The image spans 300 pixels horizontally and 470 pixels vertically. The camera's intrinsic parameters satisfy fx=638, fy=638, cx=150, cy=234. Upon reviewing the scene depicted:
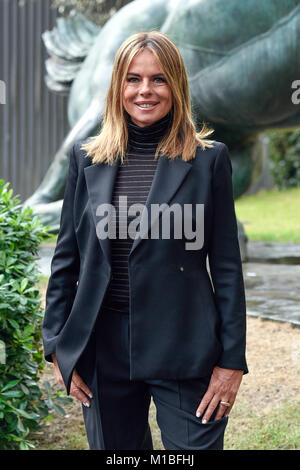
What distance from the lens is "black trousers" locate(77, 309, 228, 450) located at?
1.65 metres

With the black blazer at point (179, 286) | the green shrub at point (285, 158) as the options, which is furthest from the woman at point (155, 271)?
the green shrub at point (285, 158)

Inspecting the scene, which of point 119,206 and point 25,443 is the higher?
point 119,206

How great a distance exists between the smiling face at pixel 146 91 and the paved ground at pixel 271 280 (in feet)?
4.92

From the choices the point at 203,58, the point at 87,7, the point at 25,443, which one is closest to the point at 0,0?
the point at 87,7

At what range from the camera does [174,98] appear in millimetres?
1687

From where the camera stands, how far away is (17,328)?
2.35 meters

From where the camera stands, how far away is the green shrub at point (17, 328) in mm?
2312

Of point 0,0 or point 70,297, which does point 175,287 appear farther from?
point 0,0

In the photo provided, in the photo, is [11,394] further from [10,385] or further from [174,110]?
[174,110]

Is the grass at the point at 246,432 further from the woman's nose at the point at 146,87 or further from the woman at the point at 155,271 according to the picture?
the woman's nose at the point at 146,87

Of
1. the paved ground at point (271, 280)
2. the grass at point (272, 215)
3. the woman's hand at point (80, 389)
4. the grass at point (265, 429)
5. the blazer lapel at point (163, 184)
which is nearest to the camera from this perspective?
the blazer lapel at point (163, 184)

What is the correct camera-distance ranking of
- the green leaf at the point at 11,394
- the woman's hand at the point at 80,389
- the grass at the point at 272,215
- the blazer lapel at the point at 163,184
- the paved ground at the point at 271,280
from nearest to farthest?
the blazer lapel at the point at 163,184 → the woman's hand at the point at 80,389 → the green leaf at the point at 11,394 → the paved ground at the point at 271,280 → the grass at the point at 272,215

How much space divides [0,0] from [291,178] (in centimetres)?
707

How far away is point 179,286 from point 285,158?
41.7 feet
